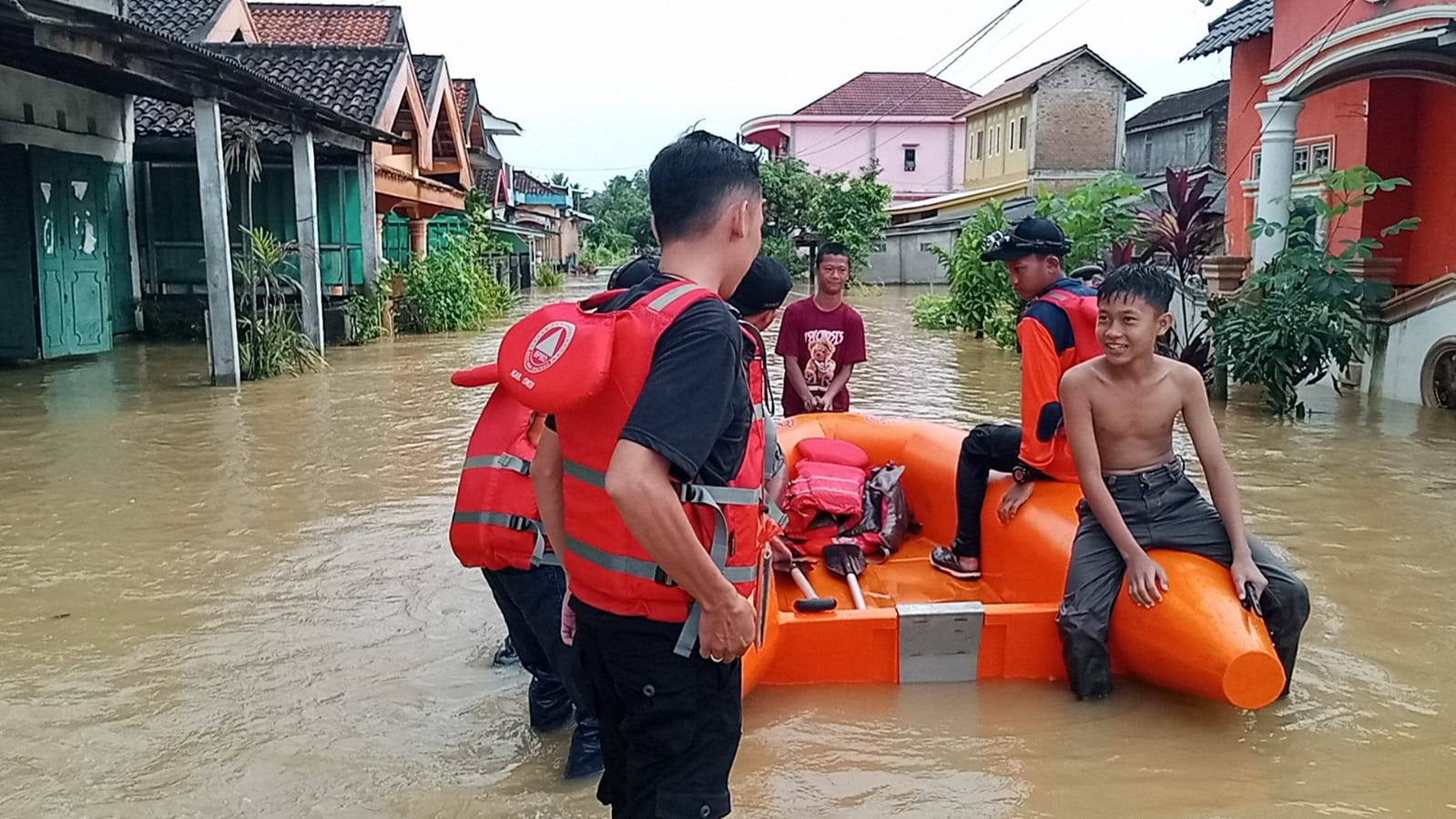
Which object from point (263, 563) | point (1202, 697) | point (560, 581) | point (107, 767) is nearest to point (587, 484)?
point (560, 581)

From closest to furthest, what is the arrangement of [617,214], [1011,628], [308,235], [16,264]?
[1011,628]
[16,264]
[308,235]
[617,214]

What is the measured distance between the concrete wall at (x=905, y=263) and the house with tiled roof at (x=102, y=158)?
859 inches

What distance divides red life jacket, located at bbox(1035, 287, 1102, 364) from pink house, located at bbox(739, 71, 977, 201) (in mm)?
40039

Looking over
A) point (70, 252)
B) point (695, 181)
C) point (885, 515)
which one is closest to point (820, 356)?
point (885, 515)

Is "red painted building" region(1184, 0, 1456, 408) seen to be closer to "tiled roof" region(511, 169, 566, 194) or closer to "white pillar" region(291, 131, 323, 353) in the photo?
"white pillar" region(291, 131, 323, 353)

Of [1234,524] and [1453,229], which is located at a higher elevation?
[1453,229]

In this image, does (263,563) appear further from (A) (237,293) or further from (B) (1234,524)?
(A) (237,293)

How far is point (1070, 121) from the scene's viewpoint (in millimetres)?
33062

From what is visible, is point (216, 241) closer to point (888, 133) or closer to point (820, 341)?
point (820, 341)

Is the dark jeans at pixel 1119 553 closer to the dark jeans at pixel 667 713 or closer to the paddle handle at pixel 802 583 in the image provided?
the paddle handle at pixel 802 583

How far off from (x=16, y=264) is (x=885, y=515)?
10.4m

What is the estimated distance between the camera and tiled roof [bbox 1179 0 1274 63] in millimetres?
14602

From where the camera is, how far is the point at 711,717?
7.23 ft

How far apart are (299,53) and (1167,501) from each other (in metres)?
14.5
